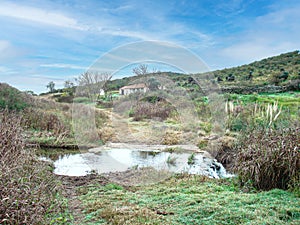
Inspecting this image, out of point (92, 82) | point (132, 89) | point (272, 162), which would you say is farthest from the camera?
point (132, 89)

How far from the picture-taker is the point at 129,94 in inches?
341

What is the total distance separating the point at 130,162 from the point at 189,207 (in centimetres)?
389

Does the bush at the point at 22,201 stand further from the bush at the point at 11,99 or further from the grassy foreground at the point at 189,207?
the bush at the point at 11,99

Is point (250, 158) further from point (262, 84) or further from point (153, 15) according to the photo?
point (262, 84)

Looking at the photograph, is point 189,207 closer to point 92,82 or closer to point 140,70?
point 140,70

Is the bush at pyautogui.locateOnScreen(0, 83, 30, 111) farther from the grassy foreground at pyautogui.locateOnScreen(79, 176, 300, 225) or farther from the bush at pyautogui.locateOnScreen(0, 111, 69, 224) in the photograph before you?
the bush at pyautogui.locateOnScreen(0, 111, 69, 224)

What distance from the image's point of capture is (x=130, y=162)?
24.1ft

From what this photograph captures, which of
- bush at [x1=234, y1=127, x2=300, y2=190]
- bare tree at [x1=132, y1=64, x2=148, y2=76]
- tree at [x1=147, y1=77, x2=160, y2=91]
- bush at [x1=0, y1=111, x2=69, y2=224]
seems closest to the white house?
tree at [x1=147, y1=77, x2=160, y2=91]

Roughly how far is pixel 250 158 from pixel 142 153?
402 centimetres

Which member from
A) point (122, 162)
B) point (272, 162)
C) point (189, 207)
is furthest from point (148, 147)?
point (189, 207)

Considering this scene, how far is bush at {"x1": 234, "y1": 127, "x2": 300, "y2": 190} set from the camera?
4.21 metres

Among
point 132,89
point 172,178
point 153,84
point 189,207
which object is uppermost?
point 153,84

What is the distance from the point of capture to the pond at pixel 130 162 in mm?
6691

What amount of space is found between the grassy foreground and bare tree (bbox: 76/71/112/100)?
281cm
